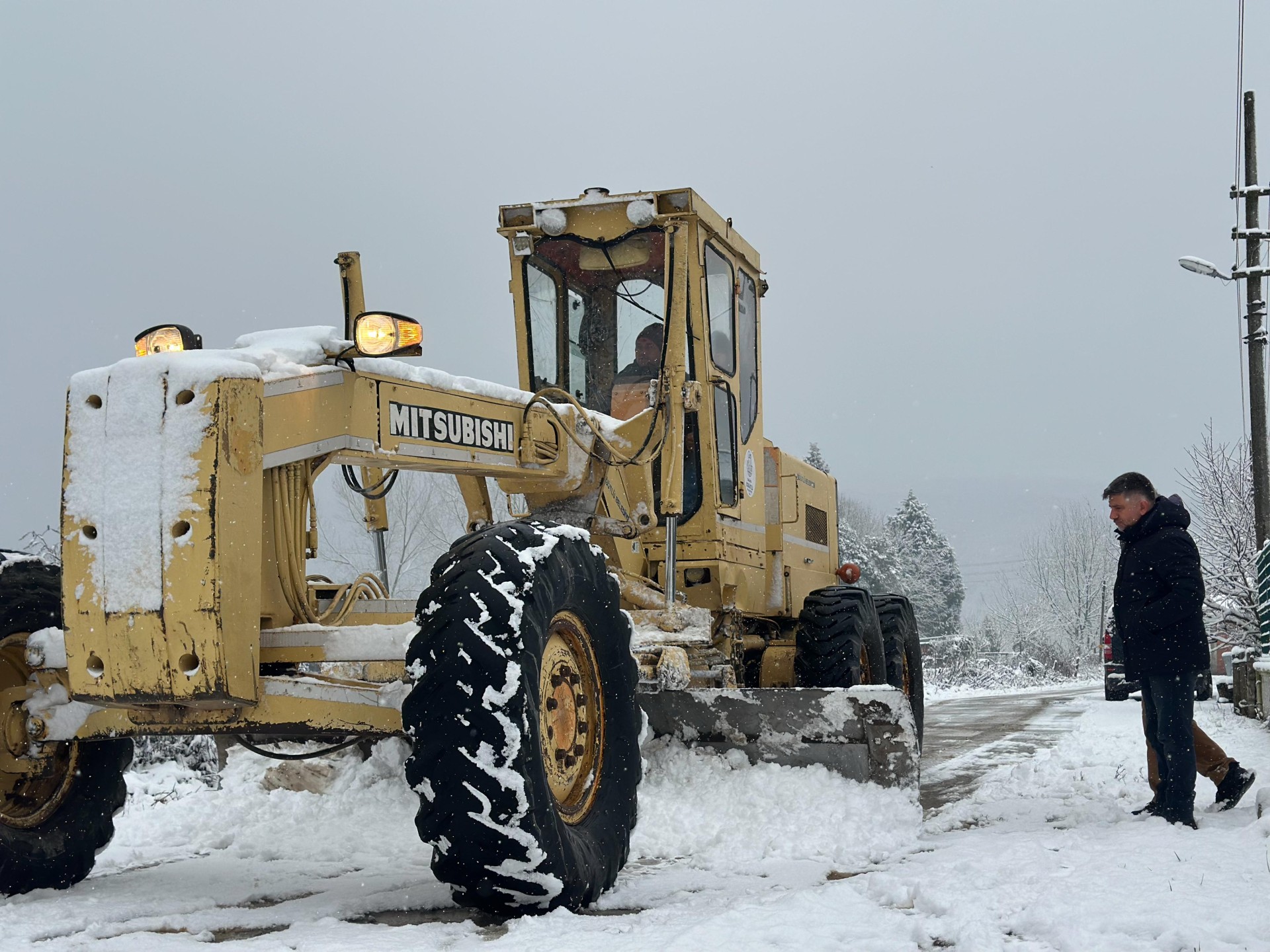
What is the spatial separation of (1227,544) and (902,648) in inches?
601

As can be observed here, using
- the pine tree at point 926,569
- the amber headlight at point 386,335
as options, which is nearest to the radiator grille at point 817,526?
the amber headlight at point 386,335

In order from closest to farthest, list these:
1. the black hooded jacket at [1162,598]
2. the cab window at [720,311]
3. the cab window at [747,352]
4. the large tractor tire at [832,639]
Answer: the black hooded jacket at [1162,598] < the large tractor tire at [832,639] < the cab window at [720,311] < the cab window at [747,352]

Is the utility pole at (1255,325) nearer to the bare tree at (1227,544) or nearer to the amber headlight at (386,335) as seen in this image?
the bare tree at (1227,544)

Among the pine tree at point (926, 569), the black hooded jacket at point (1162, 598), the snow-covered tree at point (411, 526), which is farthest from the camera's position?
the pine tree at point (926, 569)

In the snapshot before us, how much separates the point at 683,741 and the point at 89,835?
284cm

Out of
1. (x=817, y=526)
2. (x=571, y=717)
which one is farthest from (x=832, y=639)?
(x=571, y=717)

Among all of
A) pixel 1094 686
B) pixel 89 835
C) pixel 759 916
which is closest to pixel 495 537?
pixel 759 916

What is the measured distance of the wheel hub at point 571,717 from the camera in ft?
15.4

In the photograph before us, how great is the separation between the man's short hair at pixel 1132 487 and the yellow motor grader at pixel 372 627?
148cm

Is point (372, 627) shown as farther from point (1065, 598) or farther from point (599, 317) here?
point (1065, 598)

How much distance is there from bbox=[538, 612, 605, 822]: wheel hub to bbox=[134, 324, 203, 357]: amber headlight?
5.50 feet

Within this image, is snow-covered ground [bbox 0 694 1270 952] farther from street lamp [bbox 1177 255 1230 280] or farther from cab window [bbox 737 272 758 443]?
street lamp [bbox 1177 255 1230 280]

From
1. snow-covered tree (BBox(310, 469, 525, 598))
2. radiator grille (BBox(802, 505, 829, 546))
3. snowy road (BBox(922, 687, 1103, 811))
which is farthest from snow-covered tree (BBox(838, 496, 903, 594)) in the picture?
radiator grille (BBox(802, 505, 829, 546))

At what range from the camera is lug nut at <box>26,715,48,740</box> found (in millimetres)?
4801
